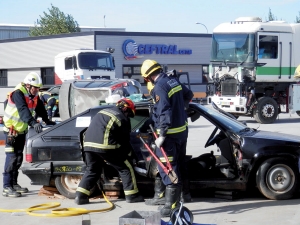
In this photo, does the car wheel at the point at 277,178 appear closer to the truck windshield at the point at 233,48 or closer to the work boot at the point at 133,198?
the work boot at the point at 133,198

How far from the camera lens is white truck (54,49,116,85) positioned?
85.7 feet

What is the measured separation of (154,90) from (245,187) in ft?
5.89

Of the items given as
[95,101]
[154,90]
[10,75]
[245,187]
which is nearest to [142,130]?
[154,90]

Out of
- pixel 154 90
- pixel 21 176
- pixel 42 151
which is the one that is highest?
pixel 154 90

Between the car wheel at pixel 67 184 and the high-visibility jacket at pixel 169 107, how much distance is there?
5.23 feet

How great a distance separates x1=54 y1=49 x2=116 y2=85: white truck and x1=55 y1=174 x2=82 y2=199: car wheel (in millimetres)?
17665

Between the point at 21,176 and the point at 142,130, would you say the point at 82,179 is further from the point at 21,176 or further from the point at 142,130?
the point at 21,176

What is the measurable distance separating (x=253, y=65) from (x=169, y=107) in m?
13.9

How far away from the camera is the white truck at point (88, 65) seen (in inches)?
1029

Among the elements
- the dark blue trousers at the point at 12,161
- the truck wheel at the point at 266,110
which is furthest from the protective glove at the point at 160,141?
the truck wheel at the point at 266,110

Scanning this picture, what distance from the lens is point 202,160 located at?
8266 mm

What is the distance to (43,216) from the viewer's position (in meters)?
7.36

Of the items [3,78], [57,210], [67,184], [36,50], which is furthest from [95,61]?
[3,78]

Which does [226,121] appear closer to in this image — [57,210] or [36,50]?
[57,210]
